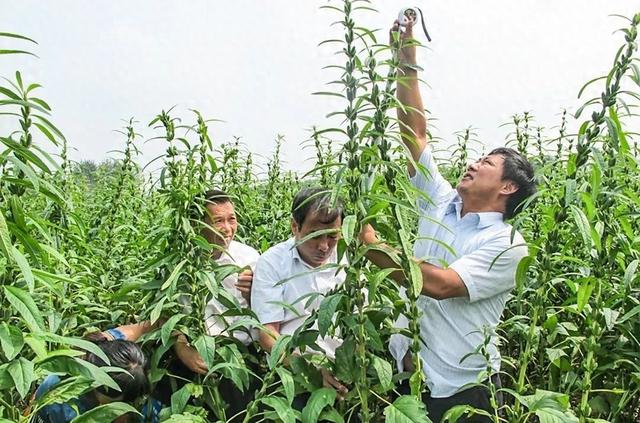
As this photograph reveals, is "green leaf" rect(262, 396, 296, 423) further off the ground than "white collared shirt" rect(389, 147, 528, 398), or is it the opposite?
"white collared shirt" rect(389, 147, 528, 398)

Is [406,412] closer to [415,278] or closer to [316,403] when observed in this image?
[316,403]

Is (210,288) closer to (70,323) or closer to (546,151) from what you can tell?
(70,323)

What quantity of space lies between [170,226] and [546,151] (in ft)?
10.4

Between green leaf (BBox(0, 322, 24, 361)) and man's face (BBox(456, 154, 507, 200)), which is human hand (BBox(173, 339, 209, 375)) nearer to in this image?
green leaf (BBox(0, 322, 24, 361))

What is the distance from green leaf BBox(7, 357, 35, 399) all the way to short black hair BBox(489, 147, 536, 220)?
1.97m

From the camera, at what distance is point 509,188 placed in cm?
302

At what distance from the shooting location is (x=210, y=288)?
269 cm

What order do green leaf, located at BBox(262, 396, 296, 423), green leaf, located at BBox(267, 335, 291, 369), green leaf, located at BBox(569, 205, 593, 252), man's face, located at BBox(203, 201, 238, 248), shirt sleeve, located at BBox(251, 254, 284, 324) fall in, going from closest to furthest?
green leaf, located at BBox(569, 205, 593, 252)
green leaf, located at BBox(262, 396, 296, 423)
green leaf, located at BBox(267, 335, 291, 369)
shirt sleeve, located at BBox(251, 254, 284, 324)
man's face, located at BBox(203, 201, 238, 248)

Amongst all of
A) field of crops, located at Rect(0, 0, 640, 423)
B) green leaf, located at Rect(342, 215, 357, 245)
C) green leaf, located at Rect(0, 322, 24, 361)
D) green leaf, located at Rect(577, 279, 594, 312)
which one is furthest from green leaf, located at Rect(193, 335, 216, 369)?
green leaf, located at Rect(577, 279, 594, 312)

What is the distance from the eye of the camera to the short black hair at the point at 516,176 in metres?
3.00

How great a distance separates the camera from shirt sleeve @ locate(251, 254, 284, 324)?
3.13 metres

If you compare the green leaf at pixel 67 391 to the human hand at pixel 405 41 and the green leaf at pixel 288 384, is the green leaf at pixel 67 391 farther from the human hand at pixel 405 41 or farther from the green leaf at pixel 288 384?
the human hand at pixel 405 41

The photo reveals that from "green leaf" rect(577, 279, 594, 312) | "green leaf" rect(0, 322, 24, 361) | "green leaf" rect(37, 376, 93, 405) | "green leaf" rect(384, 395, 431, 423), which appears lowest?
"green leaf" rect(384, 395, 431, 423)

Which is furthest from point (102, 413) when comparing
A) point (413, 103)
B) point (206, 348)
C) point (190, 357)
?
point (413, 103)
